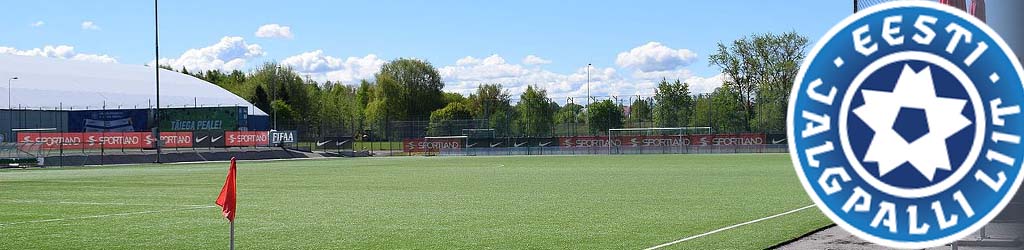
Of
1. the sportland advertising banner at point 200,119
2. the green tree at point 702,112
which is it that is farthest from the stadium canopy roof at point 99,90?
the green tree at point 702,112

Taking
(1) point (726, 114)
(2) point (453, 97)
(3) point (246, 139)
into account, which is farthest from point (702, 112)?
(2) point (453, 97)

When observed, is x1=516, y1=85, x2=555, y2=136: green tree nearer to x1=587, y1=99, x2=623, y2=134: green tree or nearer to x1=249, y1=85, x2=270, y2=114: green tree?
x1=587, y1=99, x2=623, y2=134: green tree

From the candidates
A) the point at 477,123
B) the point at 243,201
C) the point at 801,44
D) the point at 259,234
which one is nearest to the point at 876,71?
the point at 259,234

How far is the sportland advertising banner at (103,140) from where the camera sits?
203ft

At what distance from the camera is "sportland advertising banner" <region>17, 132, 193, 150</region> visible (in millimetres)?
61781

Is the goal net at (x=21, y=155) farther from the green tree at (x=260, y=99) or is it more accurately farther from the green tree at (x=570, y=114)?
the green tree at (x=260, y=99)

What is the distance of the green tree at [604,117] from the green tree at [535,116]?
180 inches

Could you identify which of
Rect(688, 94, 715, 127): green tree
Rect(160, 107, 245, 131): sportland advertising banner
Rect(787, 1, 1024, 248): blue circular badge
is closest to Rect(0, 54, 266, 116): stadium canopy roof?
Rect(160, 107, 245, 131): sportland advertising banner

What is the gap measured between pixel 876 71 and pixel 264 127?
10626cm

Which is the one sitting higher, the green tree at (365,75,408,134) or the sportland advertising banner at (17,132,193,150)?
the green tree at (365,75,408,134)

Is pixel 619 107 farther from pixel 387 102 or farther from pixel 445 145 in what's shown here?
pixel 387 102

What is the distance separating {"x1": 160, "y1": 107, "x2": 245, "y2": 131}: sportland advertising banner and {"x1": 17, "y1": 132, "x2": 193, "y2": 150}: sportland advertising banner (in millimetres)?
16058

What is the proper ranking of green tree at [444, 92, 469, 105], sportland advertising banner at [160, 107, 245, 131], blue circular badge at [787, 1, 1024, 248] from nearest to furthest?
blue circular badge at [787, 1, 1024, 248], sportland advertising banner at [160, 107, 245, 131], green tree at [444, 92, 469, 105]

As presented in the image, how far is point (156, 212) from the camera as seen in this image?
18.4 meters
